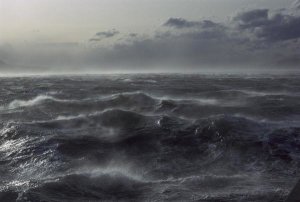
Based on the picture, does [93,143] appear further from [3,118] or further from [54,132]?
[3,118]

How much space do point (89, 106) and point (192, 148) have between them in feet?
57.2

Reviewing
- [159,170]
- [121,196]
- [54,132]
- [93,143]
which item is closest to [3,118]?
[54,132]

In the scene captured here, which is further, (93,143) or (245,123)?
(245,123)

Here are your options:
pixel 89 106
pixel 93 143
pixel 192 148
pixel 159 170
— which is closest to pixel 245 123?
pixel 192 148

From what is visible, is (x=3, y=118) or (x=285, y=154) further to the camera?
(x=3, y=118)

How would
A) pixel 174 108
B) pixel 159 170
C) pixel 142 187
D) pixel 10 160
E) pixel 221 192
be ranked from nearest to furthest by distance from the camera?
pixel 221 192 → pixel 142 187 → pixel 159 170 → pixel 10 160 → pixel 174 108

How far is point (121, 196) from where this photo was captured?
11.1 meters

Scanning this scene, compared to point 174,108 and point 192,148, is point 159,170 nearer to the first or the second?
point 192,148

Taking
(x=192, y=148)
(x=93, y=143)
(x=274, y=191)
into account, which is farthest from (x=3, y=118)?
(x=274, y=191)

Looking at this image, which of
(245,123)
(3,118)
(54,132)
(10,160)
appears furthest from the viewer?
(3,118)

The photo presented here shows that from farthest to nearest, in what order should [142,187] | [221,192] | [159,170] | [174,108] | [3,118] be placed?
[174,108], [3,118], [159,170], [142,187], [221,192]

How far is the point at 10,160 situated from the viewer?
1548cm

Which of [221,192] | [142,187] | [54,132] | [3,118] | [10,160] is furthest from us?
[3,118]

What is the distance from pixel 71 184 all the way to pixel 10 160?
453cm
